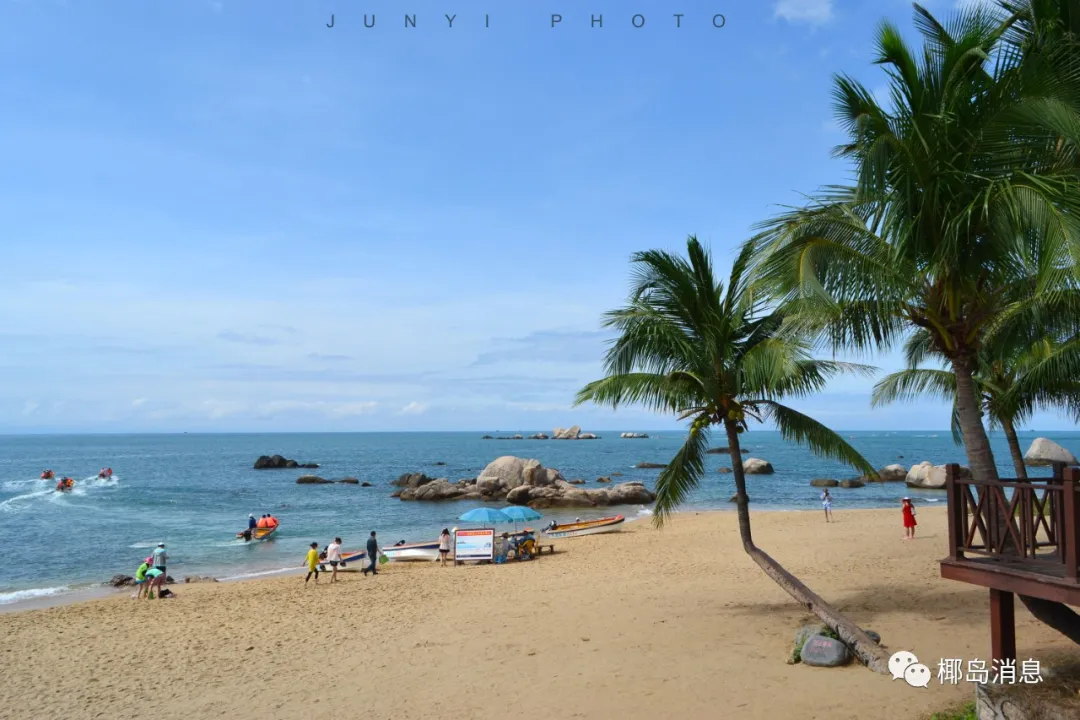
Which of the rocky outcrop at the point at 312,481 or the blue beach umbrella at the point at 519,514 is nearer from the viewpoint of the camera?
the blue beach umbrella at the point at 519,514

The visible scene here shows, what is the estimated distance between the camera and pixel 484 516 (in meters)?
25.9

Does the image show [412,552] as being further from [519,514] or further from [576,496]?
[576,496]

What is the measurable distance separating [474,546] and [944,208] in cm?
1819

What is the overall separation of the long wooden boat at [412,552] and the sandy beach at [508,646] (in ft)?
16.0

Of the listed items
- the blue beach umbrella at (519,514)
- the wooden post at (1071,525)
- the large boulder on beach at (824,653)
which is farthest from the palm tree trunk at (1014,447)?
the blue beach umbrella at (519,514)

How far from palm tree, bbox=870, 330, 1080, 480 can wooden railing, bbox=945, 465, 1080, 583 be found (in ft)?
16.2

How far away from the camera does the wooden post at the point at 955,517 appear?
8.26 metres

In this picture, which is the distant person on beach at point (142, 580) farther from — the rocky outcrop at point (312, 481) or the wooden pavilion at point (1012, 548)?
the rocky outcrop at point (312, 481)

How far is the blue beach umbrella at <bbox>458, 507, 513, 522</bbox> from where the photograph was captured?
25.7m

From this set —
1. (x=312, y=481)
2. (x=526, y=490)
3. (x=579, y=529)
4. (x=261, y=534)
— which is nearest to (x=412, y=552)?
(x=579, y=529)

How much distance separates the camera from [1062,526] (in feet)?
23.1

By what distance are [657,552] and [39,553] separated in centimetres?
2610

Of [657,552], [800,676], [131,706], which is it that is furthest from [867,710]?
[657,552]

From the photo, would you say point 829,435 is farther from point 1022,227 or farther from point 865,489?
point 865,489
